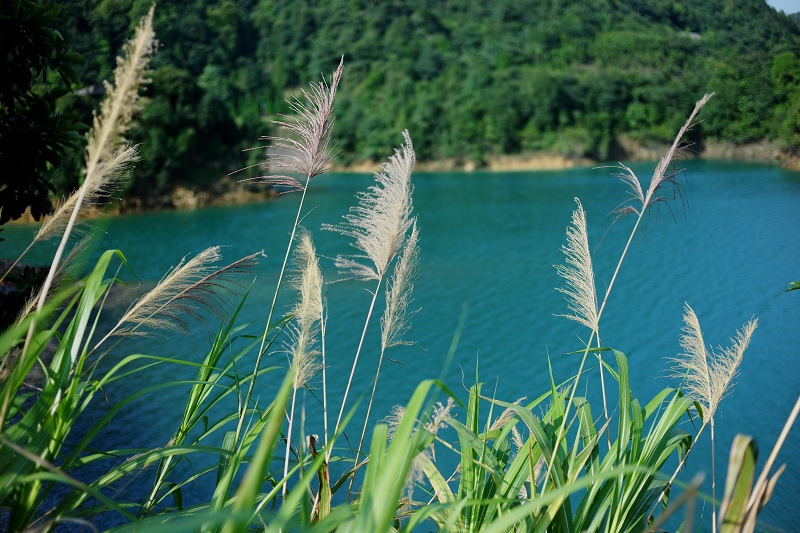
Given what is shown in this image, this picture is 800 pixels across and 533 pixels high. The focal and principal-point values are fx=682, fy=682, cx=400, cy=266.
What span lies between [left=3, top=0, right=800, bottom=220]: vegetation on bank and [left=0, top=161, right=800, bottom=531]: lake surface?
706cm

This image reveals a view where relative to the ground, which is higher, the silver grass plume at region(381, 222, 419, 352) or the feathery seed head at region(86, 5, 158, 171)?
the feathery seed head at region(86, 5, 158, 171)

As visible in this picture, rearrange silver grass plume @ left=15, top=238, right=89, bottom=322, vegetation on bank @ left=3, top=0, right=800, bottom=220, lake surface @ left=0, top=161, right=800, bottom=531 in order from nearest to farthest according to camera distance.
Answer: silver grass plume @ left=15, top=238, right=89, bottom=322 → lake surface @ left=0, top=161, right=800, bottom=531 → vegetation on bank @ left=3, top=0, right=800, bottom=220

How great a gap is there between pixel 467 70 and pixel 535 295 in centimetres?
3356

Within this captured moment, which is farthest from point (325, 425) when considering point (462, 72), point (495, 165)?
point (462, 72)

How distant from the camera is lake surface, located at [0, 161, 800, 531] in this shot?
5703 millimetres

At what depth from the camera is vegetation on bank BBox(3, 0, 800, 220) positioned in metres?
23.4

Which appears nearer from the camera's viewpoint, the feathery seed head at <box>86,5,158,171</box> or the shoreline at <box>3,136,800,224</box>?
the feathery seed head at <box>86,5,158,171</box>

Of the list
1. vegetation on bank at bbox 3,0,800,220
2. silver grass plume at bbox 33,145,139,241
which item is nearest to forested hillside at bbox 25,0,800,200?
vegetation on bank at bbox 3,0,800,220

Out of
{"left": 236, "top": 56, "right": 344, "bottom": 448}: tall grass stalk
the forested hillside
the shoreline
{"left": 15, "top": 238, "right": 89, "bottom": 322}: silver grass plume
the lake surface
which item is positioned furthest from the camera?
the forested hillside

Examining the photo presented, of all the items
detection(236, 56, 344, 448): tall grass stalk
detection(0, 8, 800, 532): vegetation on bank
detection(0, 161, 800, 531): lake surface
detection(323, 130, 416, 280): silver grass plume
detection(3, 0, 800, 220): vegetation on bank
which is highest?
detection(3, 0, 800, 220): vegetation on bank


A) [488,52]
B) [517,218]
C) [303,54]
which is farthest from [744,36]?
[517,218]

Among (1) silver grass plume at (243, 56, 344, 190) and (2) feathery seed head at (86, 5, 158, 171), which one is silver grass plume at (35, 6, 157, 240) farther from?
(1) silver grass plume at (243, 56, 344, 190)

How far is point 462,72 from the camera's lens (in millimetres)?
39844

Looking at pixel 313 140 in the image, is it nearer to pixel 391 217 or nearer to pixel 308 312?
pixel 391 217
